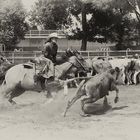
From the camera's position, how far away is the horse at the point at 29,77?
43.4 feet

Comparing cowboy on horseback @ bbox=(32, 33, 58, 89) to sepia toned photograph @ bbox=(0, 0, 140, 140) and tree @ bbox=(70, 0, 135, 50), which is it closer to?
sepia toned photograph @ bbox=(0, 0, 140, 140)

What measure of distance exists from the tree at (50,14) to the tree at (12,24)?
3269mm

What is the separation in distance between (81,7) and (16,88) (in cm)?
3096

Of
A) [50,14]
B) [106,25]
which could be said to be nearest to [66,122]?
[106,25]

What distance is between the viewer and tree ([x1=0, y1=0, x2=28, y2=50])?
41181mm

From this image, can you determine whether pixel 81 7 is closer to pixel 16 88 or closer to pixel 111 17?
pixel 111 17

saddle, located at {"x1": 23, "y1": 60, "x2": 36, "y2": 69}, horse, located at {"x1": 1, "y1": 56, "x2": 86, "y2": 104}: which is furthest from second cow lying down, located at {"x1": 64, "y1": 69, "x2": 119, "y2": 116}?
saddle, located at {"x1": 23, "y1": 60, "x2": 36, "y2": 69}

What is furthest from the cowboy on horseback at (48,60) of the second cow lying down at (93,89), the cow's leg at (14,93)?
the second cow lying down at (93,89)

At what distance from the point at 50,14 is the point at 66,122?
127 ft

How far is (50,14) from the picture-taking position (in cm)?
4841

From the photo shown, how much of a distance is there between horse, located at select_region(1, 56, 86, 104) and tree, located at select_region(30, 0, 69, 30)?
31.3 meters

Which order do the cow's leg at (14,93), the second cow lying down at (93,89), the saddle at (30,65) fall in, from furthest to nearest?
1. the cow's leg at (14,93)
2. the saddle at (30,65)
3. the second cow lying down at (93,89)

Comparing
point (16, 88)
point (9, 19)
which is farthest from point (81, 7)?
point (16, 88)

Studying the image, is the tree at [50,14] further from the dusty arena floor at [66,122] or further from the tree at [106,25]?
the dusty arena floor at [66,122]
